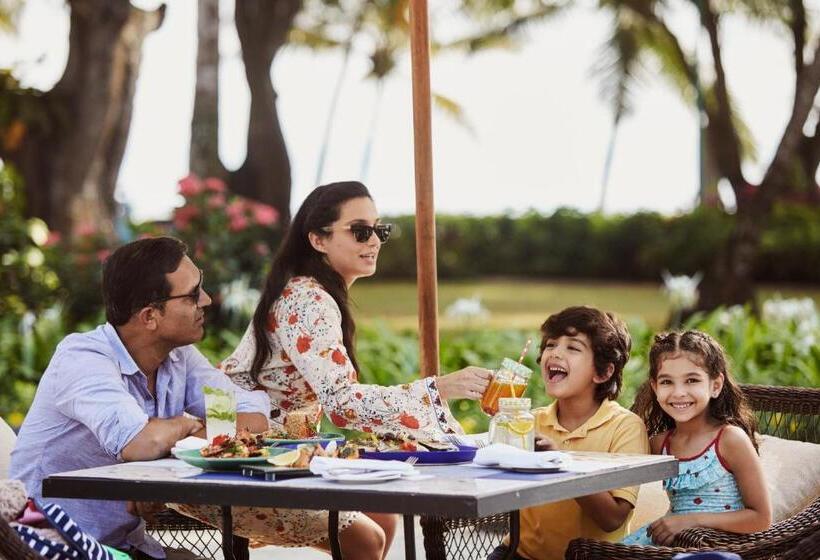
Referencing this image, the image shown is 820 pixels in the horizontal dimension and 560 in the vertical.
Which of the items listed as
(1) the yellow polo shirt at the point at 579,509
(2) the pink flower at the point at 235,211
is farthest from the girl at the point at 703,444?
(2) the pink flower at the point at 235,211

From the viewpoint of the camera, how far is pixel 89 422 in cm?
377

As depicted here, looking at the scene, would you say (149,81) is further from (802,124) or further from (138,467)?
(138,467)

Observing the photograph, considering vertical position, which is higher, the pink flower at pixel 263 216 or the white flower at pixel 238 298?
the pink flower at pixel 263 216

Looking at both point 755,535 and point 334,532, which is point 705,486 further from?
point 334,532

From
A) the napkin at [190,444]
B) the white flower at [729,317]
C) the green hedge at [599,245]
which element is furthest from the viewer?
the green hedge at [599,245]

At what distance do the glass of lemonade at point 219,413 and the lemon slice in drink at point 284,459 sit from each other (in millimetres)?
337

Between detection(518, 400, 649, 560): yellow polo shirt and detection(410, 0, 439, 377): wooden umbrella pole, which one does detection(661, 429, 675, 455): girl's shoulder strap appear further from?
detection(410, 0, 439, 377): wooden umbrella pole

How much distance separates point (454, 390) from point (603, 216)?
80.9 ft

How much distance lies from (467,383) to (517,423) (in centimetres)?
23

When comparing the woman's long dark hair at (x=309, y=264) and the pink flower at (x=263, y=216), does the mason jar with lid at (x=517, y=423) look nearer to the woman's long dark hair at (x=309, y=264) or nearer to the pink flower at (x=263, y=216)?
the woman's long dark hair at (x=309, y=264)

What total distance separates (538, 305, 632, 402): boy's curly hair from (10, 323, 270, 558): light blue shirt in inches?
47.3

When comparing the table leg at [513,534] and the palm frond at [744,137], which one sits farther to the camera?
the palm frond at [744,137]

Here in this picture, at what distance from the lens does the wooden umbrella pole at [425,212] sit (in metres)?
4.79

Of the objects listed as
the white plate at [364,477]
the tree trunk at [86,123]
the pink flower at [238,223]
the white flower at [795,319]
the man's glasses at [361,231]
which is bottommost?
the white plate at [364,477]
